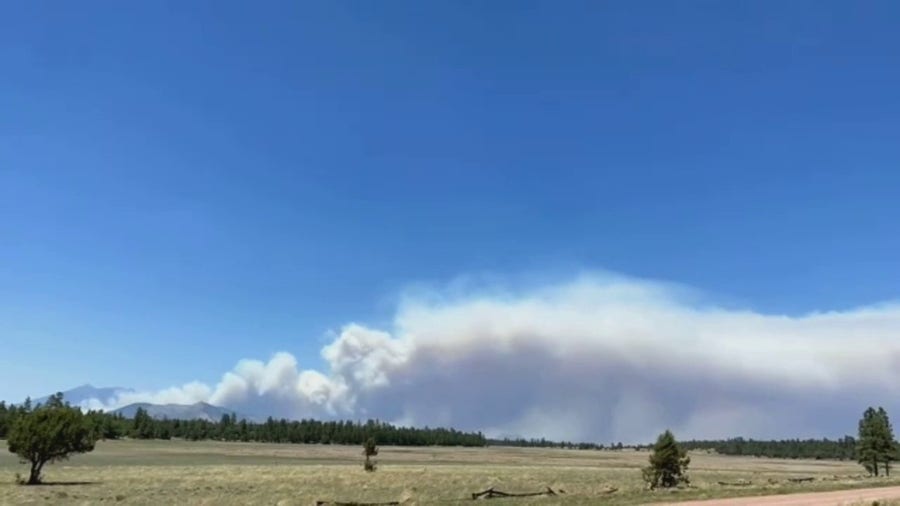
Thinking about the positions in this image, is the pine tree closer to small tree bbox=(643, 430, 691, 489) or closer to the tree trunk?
small tree bbox=(643, 430, 691, 489)

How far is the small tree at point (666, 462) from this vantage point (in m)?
55.0

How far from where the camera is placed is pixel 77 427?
69.8m

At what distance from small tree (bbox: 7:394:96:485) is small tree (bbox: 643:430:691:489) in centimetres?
5235

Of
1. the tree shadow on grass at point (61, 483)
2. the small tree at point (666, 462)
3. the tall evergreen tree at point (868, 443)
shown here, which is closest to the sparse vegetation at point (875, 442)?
the tall evergreen tree at point (868, 443)

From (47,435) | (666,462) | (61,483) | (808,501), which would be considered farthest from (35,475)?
(808,501)

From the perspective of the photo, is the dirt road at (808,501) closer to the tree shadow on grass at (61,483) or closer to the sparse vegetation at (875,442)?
the tree shadow on grass at (61,483)

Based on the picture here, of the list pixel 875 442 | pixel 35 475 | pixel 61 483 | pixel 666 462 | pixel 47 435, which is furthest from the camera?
pixel 875 442

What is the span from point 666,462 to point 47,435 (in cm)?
5446

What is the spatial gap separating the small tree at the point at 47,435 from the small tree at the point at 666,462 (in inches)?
2061

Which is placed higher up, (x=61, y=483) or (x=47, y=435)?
(x=47, y=435)

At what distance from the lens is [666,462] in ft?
180

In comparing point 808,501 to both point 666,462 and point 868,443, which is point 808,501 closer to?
point 666,462

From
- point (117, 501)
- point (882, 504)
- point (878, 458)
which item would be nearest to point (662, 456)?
point (882, 504)

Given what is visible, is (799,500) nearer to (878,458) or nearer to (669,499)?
(669,499)
